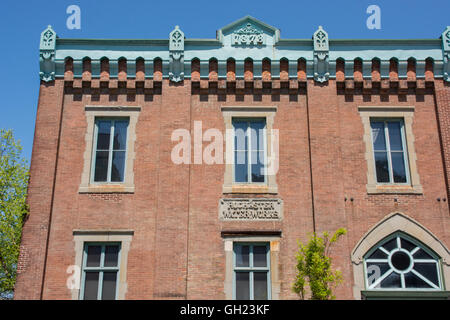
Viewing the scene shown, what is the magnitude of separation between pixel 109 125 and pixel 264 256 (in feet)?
20.5

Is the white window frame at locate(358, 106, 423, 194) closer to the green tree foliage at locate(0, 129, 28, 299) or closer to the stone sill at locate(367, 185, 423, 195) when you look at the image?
the stone sill at locate(367, 185, 423, 195)

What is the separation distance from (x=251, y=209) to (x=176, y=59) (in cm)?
525

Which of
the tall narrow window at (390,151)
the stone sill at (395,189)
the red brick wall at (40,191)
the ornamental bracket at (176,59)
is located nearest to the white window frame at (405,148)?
the stone sill at (395,189)

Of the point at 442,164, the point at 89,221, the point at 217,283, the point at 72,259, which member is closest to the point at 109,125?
the point at 89,221

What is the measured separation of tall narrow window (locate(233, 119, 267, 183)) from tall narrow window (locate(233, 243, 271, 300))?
206 centimetres

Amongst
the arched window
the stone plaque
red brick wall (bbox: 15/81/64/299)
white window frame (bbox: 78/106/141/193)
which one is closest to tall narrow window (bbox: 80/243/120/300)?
red brick wall (bbox: 15/81/64/299)

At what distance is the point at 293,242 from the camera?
15.2m

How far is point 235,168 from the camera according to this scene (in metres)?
16.2

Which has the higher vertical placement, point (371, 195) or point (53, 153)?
point (53, 153)

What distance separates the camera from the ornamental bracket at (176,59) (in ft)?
55.4

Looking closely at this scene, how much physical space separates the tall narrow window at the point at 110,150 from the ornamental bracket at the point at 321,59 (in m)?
6.16

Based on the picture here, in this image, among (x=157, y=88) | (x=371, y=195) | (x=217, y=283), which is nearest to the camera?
(x=217, y=283)
